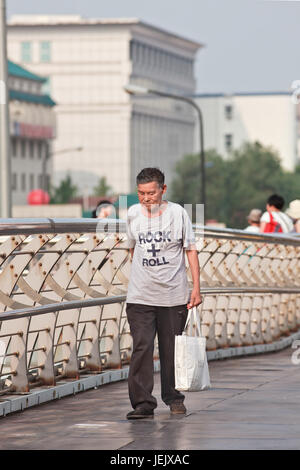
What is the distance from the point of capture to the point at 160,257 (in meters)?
9.45

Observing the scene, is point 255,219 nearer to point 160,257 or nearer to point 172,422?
point 160,257

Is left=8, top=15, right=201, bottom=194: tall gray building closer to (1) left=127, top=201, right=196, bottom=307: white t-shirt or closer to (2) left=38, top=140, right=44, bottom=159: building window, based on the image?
(2) left=38, top=140, right=44, bottom=159: building window

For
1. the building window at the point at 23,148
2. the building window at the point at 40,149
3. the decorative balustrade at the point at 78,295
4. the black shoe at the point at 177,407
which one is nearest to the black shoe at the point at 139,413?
the black shoe at the point at 177,407

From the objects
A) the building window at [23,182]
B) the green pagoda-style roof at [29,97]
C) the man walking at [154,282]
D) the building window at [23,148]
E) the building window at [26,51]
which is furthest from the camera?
the building window at [26,51]

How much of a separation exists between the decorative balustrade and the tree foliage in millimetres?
111450

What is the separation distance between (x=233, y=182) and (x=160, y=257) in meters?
122

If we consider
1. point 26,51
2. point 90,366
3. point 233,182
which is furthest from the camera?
point 26,51

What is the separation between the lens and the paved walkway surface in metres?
8.12

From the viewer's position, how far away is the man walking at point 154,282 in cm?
945

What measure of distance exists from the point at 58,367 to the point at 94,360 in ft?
1.99

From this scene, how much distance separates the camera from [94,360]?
39.3 feet

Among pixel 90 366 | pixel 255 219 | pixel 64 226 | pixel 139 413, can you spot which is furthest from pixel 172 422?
pixel 255 219

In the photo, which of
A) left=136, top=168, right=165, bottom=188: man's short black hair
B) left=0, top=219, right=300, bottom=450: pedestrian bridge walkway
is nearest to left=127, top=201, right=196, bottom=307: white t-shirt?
left=136, top=168, right=165, bottom=188: man's short black hair

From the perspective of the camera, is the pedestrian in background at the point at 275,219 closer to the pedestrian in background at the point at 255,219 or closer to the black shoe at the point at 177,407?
the pedestrian in background at the point at 255,219
